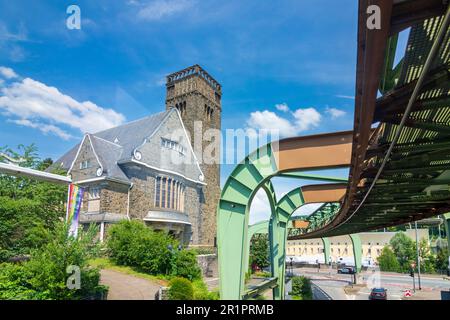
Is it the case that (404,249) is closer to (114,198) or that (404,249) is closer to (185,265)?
(185,265)

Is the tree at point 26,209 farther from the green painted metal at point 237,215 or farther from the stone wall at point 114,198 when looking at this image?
the green painted metal at point 237,215

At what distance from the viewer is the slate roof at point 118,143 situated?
3142cm

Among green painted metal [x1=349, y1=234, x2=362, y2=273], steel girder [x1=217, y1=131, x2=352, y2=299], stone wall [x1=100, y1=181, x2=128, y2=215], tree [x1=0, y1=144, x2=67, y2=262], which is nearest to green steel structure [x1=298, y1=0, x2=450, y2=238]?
steel girder [x1=217, y1=131, x2=352, y2=299]

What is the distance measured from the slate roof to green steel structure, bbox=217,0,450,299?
20952 millimetres

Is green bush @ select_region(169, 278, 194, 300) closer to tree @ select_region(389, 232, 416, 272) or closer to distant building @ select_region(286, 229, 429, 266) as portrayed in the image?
tree @ select_region(389, 232, 416, 272)

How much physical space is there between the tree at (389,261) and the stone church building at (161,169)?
31.2m

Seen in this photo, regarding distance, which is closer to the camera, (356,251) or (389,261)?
(356,251)

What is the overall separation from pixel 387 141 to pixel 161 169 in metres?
30.5

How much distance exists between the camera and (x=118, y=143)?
37.8 meters

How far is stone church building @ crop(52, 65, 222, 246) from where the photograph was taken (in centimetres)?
3009

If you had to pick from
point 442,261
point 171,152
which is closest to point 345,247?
point 442,261

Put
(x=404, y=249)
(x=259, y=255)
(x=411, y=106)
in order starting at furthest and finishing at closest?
A: (x=404, y=249), (x=259, y=255), (x=411, y=106)

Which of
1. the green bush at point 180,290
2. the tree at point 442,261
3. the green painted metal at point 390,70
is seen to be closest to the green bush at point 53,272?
the green bush at point 180,290
